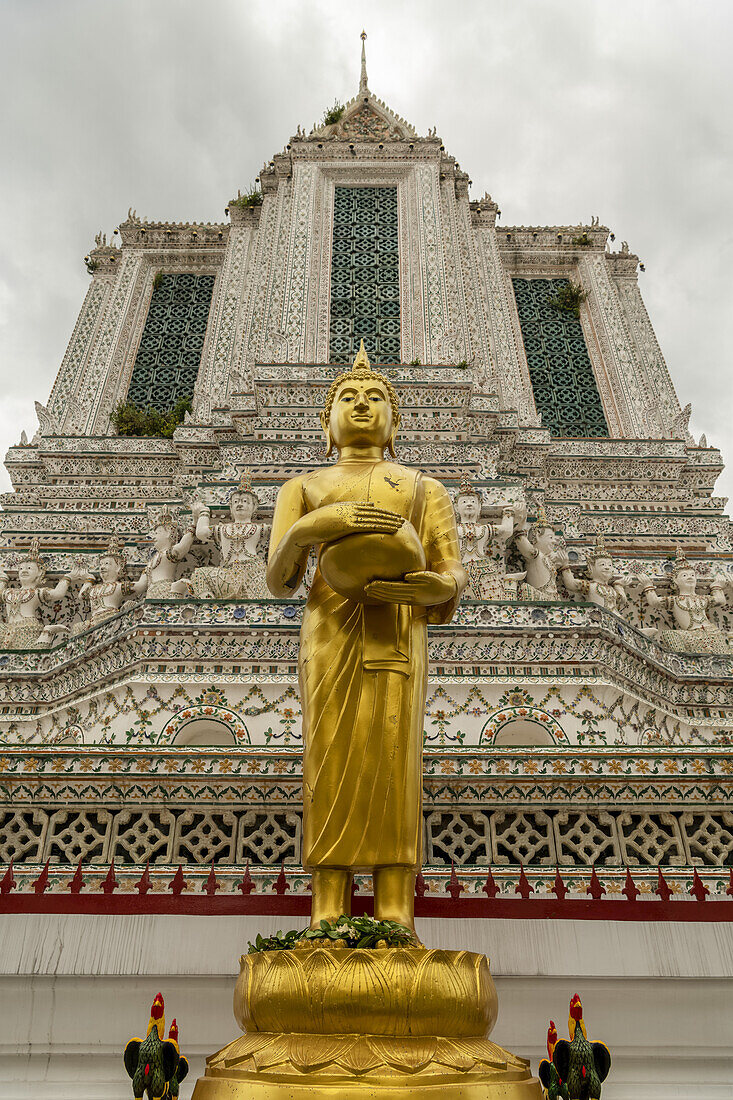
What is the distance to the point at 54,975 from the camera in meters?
3.15

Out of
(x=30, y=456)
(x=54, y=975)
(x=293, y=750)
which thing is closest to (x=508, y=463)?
(x=30, y=456)

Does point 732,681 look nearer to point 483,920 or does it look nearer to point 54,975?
point 483,920

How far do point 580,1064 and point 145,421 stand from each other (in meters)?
11.7

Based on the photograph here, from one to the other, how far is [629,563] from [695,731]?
3539 millimetres

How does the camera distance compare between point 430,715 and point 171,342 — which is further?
point 171,342

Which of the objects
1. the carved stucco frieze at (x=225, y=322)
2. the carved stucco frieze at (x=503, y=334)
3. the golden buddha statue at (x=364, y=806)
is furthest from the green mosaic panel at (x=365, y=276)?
the golden buddha statue at (x=364, y=806)

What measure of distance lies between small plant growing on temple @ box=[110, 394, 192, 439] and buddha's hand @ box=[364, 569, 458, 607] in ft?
33.0

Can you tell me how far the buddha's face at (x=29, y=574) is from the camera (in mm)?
8781

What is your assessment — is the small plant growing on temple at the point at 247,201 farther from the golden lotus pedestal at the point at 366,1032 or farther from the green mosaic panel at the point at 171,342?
the golden lotus pedestal at the point at 366,1032

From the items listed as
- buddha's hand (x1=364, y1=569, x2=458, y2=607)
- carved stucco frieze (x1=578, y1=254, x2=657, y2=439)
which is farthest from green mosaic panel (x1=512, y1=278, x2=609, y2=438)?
buddha's hand (x1=364, y1=569, x2=458, y2=607)

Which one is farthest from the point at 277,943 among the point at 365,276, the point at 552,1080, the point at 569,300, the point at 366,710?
the point at 569,300

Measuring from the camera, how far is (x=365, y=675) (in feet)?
9.87

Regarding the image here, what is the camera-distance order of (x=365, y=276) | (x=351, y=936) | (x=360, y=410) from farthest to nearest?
(x=365, y=276)
(x=360, y=410)
(x=351, y=936)

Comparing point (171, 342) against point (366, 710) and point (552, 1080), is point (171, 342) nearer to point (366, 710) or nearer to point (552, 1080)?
point (366, 710)
